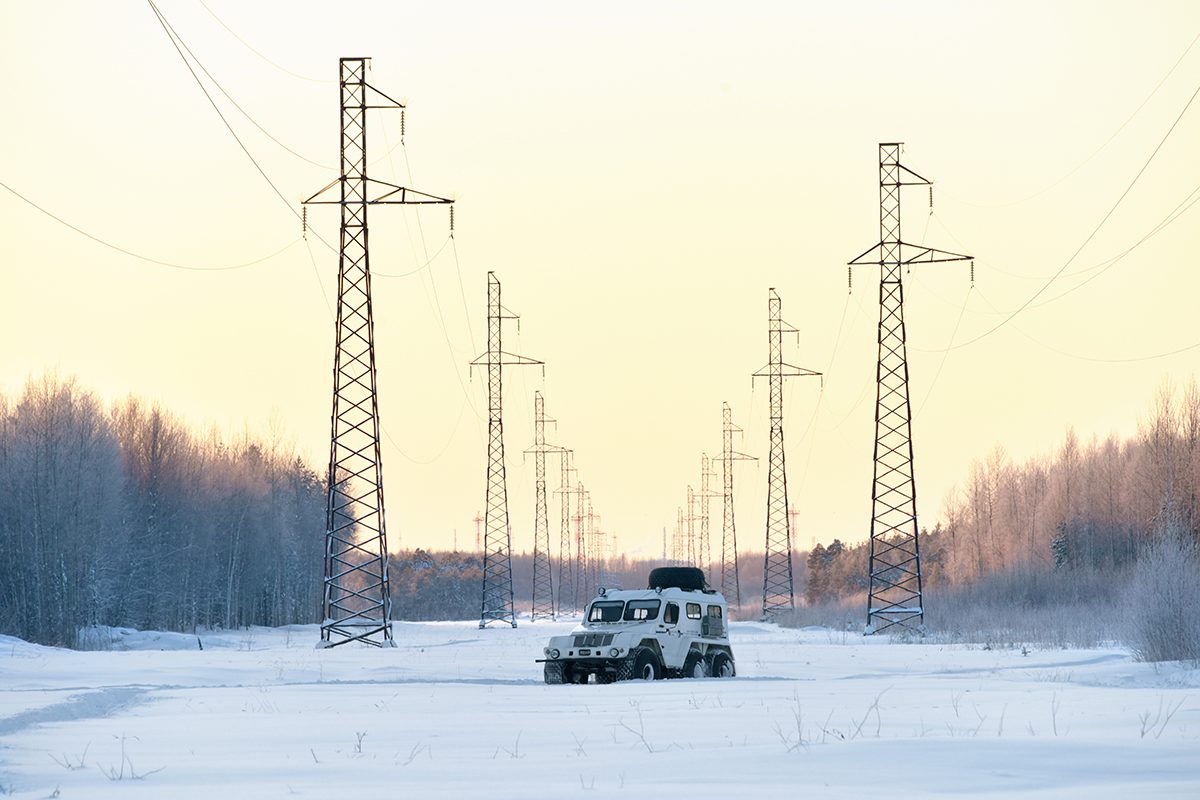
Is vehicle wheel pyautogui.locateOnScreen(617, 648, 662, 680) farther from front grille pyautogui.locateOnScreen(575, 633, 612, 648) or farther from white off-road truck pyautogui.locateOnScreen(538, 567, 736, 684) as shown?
front grille pyautogui.locateOnScreen(575, 633, 612, 648)

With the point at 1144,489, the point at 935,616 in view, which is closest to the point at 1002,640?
the point at 935,616

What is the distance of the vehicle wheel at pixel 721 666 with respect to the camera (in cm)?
3294

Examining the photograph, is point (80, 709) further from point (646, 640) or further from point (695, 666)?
point (695, 666)

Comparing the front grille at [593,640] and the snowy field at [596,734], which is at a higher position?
the front grille at [593,640]

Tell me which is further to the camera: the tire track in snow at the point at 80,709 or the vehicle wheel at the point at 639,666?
the vehicle wheel at the point at 639,666

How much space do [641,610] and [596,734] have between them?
14.7m

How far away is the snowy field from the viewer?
12.5 metres

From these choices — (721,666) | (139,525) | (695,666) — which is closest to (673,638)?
(695,666)

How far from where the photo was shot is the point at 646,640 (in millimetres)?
31297

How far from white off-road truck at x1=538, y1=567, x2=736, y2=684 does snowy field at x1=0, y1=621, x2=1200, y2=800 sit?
3.49ft

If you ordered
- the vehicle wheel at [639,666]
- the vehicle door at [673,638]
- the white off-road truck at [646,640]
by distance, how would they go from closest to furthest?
the vehicle wheel at [639,666] < the white off-road truck at [646,640] < the vehicle door at [673,638]

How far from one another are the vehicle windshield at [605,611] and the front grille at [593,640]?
3.53 ft

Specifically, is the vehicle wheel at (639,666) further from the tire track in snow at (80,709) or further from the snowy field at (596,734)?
the tire track in snow at (80,709)

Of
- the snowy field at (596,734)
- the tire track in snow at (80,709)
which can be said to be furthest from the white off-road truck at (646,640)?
the tire track in snow at (80,709)
